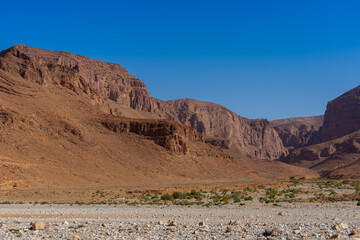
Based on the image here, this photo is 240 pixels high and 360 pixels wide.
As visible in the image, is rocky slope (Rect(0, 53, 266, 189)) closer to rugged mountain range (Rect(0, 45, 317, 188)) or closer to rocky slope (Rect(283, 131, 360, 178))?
rugged mountain range (Rect(0, 45, 317, 188))

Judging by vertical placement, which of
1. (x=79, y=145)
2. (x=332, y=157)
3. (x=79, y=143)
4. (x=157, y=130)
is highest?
(x=157, y=130)

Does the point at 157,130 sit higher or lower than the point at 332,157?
higher

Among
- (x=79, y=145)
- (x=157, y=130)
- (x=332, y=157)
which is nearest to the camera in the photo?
(x=79, y=145)

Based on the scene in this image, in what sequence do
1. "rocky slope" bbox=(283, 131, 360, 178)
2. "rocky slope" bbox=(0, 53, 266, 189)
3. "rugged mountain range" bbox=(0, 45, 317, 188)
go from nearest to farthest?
"rocky slope" bbox=(0, 53, 266, 189) → "rugged mountain range" bbox=(0, 45, 317, 188) → "rocky slope" bbox=(283, 131, 360, 178)

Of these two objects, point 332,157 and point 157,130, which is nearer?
point 157,130

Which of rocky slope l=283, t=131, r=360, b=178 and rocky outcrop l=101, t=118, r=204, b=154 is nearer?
rocky outcrop l=101, t=118, r=204, b=154

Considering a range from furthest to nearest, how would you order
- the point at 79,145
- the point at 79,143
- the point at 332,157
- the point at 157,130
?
the point at 332,157 → the point at 157,130 → the point at 79,143 → the point at 79,145

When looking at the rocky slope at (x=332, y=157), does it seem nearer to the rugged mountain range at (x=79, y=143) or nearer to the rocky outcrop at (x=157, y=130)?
the rugged mountain range at (x=79, y=143)

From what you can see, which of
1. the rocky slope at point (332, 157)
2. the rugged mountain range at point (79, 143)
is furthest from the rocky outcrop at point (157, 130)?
the rocky slope at point (332, 157)

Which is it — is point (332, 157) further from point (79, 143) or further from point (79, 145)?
point (79, 145)

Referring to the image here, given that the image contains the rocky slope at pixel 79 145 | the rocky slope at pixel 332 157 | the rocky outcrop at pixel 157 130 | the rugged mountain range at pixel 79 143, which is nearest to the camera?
the rocky slope at pixel 79 145

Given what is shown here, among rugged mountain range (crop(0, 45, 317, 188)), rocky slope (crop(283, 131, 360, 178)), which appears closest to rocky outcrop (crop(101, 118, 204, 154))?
rugged mountain range (crop(0, 45, 317, 188))

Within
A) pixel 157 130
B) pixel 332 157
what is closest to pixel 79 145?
pixel 157 130

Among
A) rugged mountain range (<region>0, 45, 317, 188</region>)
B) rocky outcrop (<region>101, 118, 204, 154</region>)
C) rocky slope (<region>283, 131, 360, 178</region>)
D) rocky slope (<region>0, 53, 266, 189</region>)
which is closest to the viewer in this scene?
rocky slope (<region>0, 53, 266, 189</region>)
